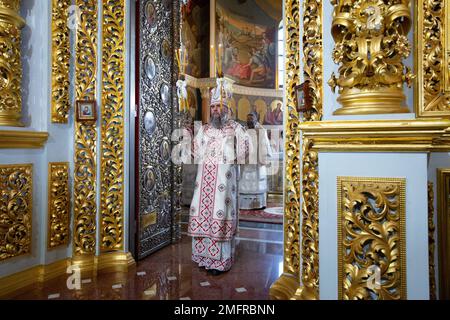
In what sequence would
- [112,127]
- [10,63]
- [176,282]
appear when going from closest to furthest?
[10,63] < [176,282] < [112,127]

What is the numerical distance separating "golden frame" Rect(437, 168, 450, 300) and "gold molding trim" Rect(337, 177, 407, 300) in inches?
27.0

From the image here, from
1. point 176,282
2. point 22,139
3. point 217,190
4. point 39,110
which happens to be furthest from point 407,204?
point 39,110

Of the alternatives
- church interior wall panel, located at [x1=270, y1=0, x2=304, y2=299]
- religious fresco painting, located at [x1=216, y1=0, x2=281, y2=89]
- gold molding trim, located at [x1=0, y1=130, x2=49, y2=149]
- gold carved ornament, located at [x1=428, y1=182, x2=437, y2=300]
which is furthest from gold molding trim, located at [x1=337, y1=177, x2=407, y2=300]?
religious fresco painting, located at [x1=216, y1=0, x2=281, y2=89]

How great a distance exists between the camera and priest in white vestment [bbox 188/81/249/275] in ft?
10.8

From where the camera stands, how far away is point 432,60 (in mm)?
1892

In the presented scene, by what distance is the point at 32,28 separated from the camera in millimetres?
3014

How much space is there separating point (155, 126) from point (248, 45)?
761 centimetres

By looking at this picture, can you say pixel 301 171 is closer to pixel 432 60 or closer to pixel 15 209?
pixel 432 60

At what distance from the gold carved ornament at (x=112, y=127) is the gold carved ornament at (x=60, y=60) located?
0.35m

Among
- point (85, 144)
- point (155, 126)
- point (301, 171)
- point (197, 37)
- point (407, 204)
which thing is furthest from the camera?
point (197, 37)

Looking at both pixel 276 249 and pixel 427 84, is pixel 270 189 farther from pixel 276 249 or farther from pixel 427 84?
pixel 427 84

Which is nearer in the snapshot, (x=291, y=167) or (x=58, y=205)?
(x=291, y=167)
